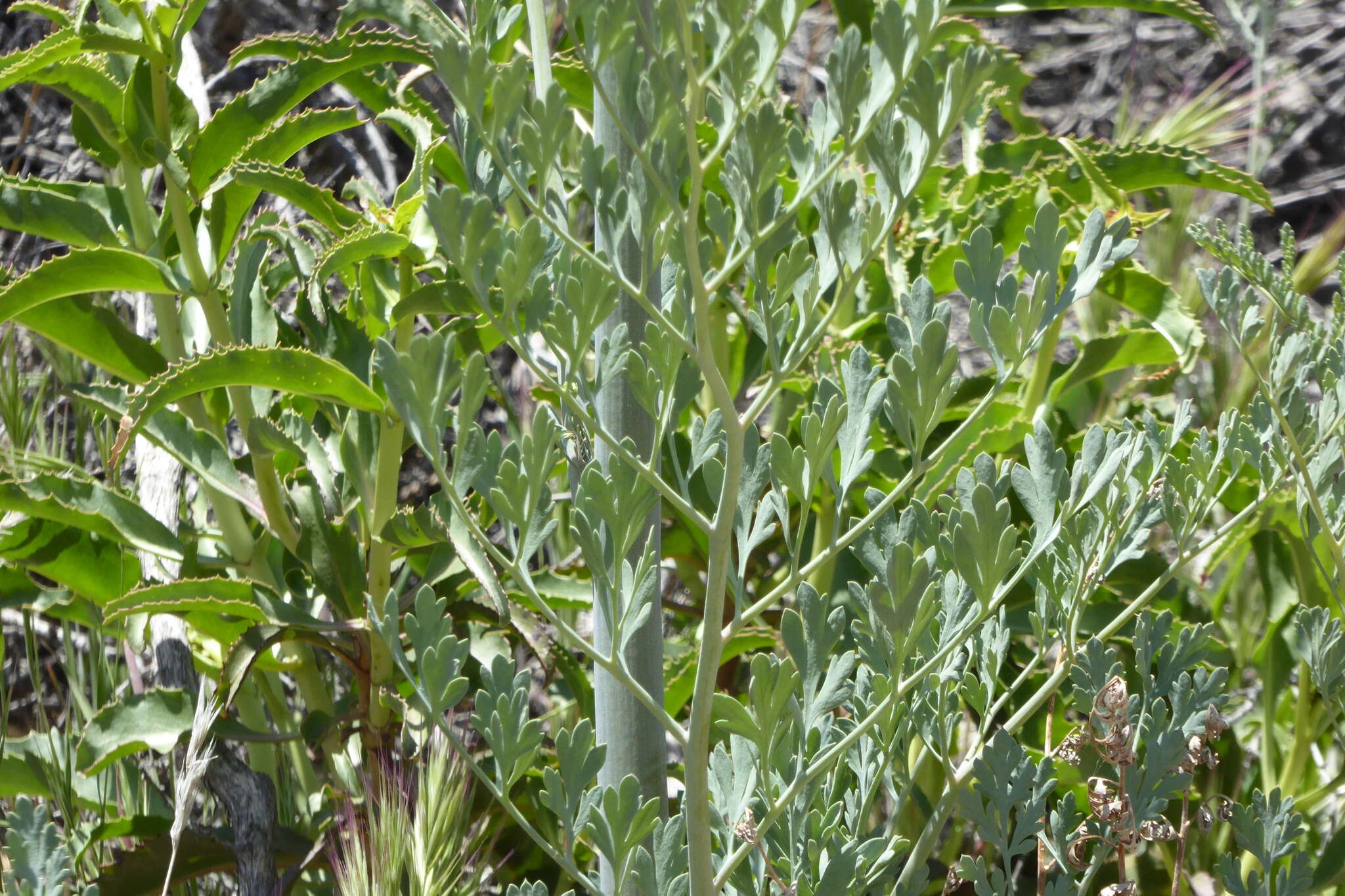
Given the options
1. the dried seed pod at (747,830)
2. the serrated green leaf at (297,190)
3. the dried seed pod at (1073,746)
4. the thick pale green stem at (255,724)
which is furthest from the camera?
the thick pale green stem at (255,724)

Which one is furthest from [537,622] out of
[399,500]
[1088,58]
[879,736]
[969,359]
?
[1088,58]

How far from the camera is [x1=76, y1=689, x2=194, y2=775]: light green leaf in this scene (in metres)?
0.83

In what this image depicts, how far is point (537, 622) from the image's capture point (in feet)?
3.08

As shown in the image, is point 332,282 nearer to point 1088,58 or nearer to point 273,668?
point 273,668

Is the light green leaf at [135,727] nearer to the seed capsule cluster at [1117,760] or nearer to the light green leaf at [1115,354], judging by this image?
the seed capsule cluster at [1117,760]

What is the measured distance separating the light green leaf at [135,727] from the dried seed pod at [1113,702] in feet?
2.07

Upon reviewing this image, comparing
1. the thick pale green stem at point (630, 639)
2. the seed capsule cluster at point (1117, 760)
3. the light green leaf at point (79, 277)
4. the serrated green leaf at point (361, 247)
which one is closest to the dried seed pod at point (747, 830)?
the thick pale green stem at point (630, 639)

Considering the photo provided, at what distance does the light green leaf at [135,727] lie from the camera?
0.83 meters

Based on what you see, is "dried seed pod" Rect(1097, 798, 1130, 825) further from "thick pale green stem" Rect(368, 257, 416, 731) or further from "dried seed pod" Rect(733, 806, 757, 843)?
"thick pale green stem" Rect(368, 257, 416, 731)

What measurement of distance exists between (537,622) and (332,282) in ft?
2.44

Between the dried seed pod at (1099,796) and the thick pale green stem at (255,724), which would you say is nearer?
the dried seed pod at (1099,796)

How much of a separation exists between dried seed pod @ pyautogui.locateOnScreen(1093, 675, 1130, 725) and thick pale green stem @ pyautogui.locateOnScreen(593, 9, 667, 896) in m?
0.23

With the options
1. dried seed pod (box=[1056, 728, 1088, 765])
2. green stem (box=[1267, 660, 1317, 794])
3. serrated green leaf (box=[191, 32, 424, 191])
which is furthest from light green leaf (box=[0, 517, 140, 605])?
green stem (box=[1267, 660, 1317, 794])

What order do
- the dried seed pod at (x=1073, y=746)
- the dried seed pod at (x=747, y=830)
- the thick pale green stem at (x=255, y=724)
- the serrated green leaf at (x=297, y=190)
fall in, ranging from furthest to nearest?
the thick pale green stem at (x=255, y=724) < the serrated green leaf at (x=297, y=190) < the dried seed pod at (x=1073, y=746) < the dried seed pod at (x=747, y=830)
